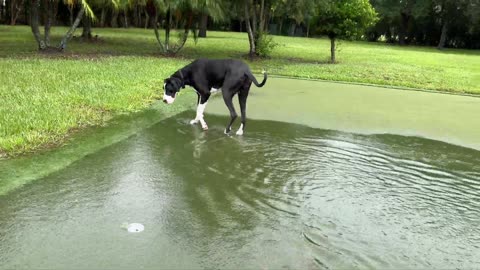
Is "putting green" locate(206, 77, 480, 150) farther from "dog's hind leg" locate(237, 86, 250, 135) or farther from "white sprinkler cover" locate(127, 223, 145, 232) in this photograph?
"white sprinkler cover" locate(127, 223, 145, 232)

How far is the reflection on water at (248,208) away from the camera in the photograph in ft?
11.3

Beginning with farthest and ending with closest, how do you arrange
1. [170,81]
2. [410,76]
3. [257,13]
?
[257,13] < [410,76] < [170,81]

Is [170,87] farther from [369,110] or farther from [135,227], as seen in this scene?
[369,110]

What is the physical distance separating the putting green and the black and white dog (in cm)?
95

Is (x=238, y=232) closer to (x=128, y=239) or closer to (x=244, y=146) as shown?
(x=128, y=239)

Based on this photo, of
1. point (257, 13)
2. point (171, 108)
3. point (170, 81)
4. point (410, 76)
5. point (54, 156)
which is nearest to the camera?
point (54, 156)

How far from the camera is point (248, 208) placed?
4.34m

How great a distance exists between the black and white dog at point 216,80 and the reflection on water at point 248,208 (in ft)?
2.53

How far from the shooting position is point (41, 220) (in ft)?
12.7

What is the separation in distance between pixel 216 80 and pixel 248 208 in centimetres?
331

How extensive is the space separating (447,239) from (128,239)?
8.77ft

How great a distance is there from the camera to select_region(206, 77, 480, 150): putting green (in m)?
8.06

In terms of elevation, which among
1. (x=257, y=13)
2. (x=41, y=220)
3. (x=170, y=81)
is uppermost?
(x=257, y=13)

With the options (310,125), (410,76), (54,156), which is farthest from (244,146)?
(410,76)
